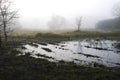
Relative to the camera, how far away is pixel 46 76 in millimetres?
14539

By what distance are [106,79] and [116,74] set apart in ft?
5.99

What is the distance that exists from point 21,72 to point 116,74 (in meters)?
7.70

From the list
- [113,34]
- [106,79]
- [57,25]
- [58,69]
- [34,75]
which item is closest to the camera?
[106,79]

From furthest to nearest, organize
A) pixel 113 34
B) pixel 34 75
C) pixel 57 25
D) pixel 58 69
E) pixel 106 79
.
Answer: pixel 57 25, pixel 113 34, pixel 58 69, pixel 34 75, pixel 106 79

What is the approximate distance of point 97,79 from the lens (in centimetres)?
1395

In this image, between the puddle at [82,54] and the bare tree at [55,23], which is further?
the bare tree at [55,23]

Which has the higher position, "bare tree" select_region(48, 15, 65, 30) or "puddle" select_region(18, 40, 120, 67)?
"bare tree" select_region(48, 15, 65, 30)

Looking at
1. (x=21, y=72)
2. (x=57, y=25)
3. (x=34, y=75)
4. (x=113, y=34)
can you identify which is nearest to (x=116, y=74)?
(x=34, y=75)

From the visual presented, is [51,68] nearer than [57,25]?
Yes

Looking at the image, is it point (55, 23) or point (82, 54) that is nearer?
point (82, 54)

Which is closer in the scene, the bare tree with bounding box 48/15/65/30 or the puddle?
the puddle

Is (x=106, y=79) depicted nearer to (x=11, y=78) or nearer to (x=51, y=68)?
(x=51, y=68)

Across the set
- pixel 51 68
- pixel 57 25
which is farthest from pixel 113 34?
pixel 57 25

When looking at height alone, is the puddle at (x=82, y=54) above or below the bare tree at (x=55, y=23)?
below
